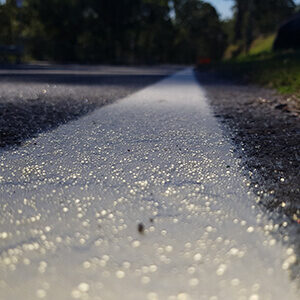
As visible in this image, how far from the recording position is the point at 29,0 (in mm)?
29312

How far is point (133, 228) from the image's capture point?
3.43ft

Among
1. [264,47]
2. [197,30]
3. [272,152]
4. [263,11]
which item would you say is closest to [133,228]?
[272,152]

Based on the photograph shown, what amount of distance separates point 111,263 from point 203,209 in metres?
0.43

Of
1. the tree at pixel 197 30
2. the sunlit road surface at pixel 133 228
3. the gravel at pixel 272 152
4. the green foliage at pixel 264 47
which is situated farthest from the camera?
the tree at pixel 197 30

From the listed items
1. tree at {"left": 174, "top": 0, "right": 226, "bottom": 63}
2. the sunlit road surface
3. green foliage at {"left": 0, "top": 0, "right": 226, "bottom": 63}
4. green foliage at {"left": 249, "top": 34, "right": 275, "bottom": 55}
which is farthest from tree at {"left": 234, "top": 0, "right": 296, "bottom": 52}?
the sunlit road surface

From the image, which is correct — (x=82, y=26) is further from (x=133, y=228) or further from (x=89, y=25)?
(x=133, y=228)

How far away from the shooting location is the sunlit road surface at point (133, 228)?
2.62ft

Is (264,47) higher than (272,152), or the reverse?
(264,47)

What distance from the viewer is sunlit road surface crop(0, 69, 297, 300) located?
0.80 m

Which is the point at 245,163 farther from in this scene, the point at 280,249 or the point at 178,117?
the point at 178,117

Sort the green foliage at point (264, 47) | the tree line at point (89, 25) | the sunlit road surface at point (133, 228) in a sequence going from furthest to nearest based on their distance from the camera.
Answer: the tree line at point (89, 25) → the green foliage at point (264, 47) → the sunlit road surface at point (133, 228)

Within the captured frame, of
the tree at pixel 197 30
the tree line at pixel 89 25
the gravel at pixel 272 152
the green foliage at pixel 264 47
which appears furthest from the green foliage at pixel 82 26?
the gravel at pixel 272 152

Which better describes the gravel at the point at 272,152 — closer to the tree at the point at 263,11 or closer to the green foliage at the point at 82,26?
the green foliage at the point at 82,26

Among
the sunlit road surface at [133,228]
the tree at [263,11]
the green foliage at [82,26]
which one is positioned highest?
the tree at [263,11]
